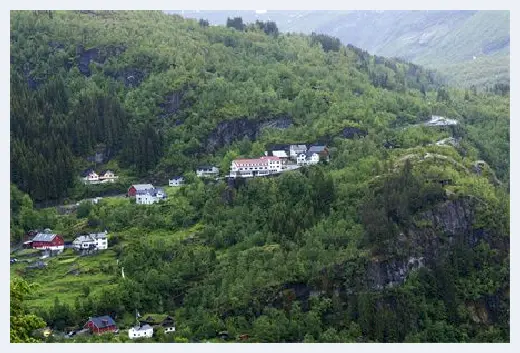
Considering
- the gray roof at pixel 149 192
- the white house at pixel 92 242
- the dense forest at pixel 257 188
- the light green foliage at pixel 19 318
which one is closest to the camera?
the light green foliage at pixel 19 318

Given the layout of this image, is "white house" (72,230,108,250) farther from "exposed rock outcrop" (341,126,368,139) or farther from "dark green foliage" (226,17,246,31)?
"dark green foliage" (226,17,246,31)

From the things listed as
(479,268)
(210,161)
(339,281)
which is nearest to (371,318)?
(339,281)

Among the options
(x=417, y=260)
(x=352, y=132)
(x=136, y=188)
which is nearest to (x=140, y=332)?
(x=417, y=260)

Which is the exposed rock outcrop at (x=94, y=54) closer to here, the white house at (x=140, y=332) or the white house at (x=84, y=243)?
the white house at (x=84, y=243)

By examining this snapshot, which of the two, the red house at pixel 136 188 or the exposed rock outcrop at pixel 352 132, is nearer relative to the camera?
the red house at pixel 136 188

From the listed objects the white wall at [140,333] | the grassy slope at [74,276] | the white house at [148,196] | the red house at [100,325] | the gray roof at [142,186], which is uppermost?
the gray roof at [142,186]

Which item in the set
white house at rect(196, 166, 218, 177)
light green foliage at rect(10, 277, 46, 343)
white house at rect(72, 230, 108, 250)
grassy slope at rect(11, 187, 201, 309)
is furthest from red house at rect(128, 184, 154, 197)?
light green foliage at rect(10, 277, 46, 343)

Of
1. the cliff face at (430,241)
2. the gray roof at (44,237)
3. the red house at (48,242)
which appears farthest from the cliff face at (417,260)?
the gray roof at (44,237)
